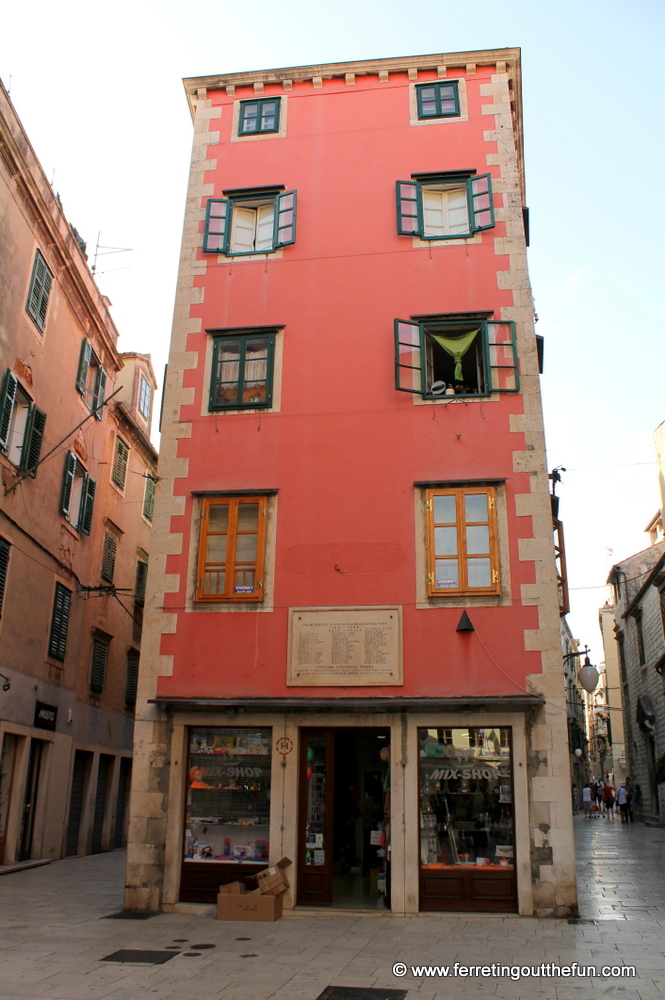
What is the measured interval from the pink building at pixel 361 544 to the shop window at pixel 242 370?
0.19ft

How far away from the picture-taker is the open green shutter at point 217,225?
15.5 m

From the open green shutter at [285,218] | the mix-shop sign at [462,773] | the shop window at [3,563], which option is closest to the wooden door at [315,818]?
the mix-shop sign at [462,773]

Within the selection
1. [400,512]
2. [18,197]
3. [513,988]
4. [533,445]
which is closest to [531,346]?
[533,445]

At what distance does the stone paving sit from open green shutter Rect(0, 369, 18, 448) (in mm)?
8722

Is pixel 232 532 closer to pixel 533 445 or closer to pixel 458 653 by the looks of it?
pixel 458 653

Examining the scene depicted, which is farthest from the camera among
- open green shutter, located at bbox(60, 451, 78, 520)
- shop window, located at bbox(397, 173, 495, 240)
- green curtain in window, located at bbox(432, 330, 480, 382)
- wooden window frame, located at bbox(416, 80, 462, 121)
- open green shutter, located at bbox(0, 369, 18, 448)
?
open green shutter, located at bbox(60, 451, 78, 520)

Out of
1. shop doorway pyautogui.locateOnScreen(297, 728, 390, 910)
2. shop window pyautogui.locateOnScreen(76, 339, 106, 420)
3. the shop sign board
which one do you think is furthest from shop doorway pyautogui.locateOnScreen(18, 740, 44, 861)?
shop doorway pyautogui.locateOnScreen(297, 728, 390, 910)

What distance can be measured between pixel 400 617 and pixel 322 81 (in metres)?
11.3

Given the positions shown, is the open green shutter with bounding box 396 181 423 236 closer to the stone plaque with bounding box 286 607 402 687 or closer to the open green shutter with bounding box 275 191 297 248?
the open green shutter with bounding box 275 191 297 248

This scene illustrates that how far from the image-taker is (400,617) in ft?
41.1

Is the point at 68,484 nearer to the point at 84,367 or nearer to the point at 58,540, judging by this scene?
the point at 58,540

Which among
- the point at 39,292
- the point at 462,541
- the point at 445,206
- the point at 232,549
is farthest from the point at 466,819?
the point at 39,292

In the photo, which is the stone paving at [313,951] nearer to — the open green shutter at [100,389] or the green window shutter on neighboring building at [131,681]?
the green window shutter on neighboring building at [131,681]

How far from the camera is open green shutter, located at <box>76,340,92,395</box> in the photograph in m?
21.7
